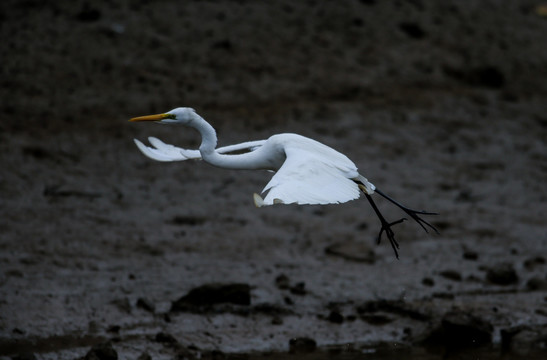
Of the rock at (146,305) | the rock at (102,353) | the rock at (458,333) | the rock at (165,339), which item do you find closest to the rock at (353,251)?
the rock at (458,333)

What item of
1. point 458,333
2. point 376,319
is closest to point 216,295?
point 376,319

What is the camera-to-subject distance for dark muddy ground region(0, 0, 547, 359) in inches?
280

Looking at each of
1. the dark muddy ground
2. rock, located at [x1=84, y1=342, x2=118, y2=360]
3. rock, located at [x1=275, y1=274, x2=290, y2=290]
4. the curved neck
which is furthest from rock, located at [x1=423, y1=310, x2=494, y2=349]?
rock, located at [x1=84, y1=342, x2=118, y2=360]

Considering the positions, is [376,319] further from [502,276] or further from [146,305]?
[146,305]

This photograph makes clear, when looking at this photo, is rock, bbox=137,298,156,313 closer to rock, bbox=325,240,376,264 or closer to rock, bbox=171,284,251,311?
rock, bbox=171,284,251,311

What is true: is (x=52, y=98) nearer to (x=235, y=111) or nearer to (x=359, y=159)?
(x=235, y=111)

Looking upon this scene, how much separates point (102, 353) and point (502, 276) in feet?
12.7

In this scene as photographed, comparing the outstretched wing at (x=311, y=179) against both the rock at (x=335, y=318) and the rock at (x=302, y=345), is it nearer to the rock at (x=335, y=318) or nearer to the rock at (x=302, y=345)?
the rock at (x=302, y=345)

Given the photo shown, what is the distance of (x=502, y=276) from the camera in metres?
8.09

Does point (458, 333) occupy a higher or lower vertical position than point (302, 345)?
higher

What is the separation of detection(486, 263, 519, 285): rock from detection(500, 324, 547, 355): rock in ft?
2.73

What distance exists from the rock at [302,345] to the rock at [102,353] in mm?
1506

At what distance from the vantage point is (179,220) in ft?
28.4

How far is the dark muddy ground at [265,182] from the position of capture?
23.3ft
